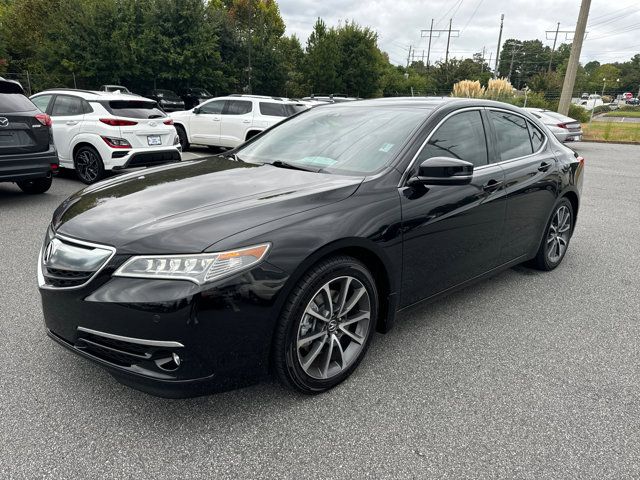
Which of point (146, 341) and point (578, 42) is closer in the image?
point (146, 341)

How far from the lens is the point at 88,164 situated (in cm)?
827

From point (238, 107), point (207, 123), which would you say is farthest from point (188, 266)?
point (207, 123)

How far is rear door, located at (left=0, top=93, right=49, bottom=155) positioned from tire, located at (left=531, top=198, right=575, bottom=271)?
6.31 metres

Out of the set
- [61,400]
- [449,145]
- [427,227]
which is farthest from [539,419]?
[61,400]

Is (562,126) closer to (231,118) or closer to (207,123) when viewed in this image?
(231,118)

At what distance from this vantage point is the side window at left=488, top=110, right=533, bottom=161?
12.5 ft

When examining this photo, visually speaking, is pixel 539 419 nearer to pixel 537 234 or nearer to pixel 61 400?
pixel 537 234

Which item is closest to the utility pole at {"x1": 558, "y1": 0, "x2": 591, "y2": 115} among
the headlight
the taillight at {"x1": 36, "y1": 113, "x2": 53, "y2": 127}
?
the taillight at {"x1": 36, "y1": 113, "x2": 53, "y2": 127}

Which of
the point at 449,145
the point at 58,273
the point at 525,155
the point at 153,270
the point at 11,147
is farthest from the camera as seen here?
the point at 11,147

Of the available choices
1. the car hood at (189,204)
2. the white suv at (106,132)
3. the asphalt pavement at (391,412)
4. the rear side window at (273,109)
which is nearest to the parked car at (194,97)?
the rear side window at (273,109)

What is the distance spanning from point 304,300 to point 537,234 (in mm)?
2745

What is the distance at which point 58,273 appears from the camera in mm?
2359

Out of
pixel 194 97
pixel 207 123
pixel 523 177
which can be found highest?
pixel 523 177

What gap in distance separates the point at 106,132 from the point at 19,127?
169cm
